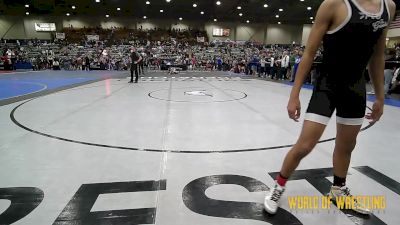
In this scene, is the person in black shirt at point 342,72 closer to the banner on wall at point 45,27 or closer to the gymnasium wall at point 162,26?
the gymnasium wall at point 162,26

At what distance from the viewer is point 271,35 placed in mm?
38625

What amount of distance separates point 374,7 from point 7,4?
1292 inches

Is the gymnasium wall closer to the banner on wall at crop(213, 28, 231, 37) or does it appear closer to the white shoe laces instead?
the banner on wall at crop(213, 28, 231, 37)

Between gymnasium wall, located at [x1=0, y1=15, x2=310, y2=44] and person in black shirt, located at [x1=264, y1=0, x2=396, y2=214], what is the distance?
3624cm

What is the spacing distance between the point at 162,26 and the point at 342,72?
37.1m

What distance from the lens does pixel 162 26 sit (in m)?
36.9

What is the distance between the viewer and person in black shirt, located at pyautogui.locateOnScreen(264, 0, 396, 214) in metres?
1.75

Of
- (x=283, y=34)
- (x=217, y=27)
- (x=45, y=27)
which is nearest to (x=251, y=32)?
(x=283, y=34)

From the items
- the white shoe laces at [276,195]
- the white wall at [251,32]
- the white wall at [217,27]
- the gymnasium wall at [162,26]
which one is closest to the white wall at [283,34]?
the gymnasium wall at [162,26]

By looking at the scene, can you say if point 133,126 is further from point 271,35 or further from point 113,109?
point 271,35

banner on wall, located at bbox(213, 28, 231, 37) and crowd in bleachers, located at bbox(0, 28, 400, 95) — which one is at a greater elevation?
banner on wall, located at bbox(213, 28, 231, 37)

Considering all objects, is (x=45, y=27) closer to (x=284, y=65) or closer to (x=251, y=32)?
(x=251, y=32)

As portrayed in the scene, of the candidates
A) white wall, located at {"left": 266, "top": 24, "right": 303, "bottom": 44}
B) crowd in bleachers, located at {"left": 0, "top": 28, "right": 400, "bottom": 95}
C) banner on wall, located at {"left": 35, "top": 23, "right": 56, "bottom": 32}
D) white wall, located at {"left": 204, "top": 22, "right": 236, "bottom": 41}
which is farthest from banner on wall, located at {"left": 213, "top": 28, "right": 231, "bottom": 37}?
banner on wall, located at {"left": 35, "top": 23, "right": 56, "bottom": 32}

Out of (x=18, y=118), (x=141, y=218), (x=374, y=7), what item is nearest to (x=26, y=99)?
(x=18, y=118)
